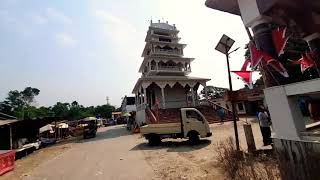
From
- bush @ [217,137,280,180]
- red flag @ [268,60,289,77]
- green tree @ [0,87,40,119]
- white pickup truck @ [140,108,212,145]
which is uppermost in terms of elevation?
green tree @ [0,87,40,119]

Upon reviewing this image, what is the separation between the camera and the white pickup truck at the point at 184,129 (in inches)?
596

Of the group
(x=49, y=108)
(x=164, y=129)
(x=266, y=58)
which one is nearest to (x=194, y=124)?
(x=164, y=129)

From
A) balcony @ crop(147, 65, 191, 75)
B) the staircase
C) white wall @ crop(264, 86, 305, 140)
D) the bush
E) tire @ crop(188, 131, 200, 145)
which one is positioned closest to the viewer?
white wall @ crop(264, 86, 305, 140)

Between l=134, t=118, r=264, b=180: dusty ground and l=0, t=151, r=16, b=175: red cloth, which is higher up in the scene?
l=0, t=151, r=16, b=175: red cloth

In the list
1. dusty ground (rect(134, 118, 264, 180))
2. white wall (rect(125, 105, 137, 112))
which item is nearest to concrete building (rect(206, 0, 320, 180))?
dusty ground (rect(134, 118, 264, 180))

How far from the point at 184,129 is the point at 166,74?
19.4 m

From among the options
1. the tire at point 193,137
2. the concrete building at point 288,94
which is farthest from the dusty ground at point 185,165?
the concrete building at point 288,94

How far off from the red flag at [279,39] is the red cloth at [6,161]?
12.2 meters

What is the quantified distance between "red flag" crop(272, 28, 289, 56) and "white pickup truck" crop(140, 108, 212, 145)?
35.9ft

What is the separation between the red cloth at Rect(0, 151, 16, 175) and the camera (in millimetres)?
11883

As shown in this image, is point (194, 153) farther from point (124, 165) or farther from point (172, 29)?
point (172, 29)

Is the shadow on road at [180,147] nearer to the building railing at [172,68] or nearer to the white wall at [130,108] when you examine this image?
the building railing at [172,68]

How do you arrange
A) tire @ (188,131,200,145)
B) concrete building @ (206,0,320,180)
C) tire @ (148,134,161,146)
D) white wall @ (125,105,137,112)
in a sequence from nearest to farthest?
concrete building @ (206,0,320,180) → tire @ (188,131,200,145) → tire @ (148,134,161,146) → white wall @ (125,105,137,112)

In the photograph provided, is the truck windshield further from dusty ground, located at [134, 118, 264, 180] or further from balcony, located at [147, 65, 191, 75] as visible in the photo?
balcony, located at [147, 65, 191, 75]
